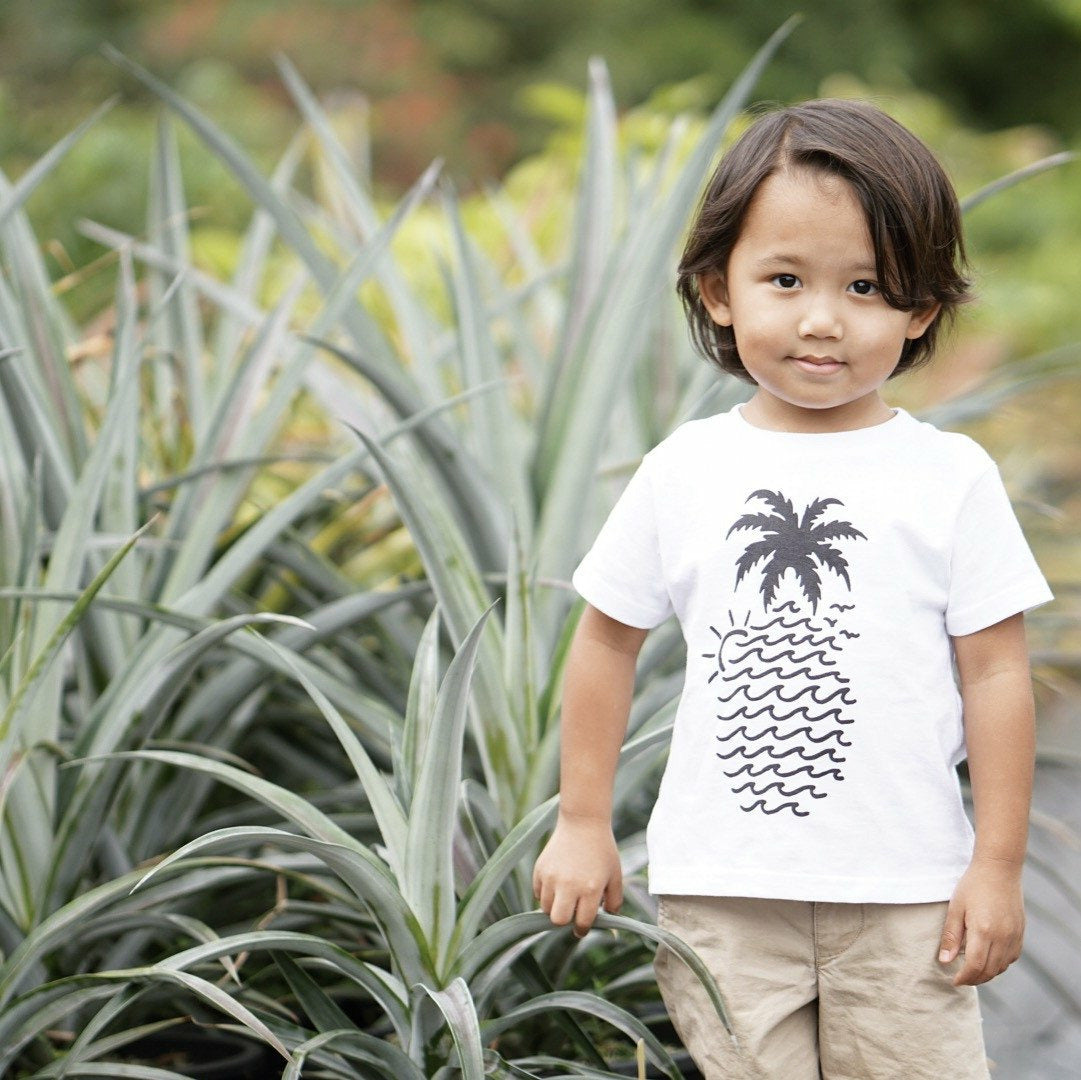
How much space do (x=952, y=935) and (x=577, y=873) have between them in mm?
343

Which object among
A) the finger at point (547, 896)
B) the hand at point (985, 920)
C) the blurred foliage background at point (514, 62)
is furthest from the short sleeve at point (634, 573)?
the blurred foliage background at point (514, 62)

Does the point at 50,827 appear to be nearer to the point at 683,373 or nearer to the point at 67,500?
the point at 67,500

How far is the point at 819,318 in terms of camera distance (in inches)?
50.8

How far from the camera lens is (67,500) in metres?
2.00

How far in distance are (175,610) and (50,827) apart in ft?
0.96

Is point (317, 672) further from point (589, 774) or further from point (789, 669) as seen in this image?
point (789, 669)

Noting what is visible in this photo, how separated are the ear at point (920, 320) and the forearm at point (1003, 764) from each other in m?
0.33

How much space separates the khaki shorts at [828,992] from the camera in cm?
133

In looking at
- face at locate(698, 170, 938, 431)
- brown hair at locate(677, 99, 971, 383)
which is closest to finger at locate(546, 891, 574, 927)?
face at locate(698, 170, 938, 431)

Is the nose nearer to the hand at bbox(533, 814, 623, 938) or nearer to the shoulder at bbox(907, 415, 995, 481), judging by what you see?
the shoulder at bbox(907, 415, 995, 481)

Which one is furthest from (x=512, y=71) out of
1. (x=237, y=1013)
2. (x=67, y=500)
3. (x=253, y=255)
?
(x=237, y=1013)

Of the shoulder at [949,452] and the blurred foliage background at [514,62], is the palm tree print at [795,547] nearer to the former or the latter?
the shoulder at [949,452]

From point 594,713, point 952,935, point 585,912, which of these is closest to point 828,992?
point 952,935

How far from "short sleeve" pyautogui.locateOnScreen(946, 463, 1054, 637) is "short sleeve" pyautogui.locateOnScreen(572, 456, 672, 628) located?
0.27 metres
